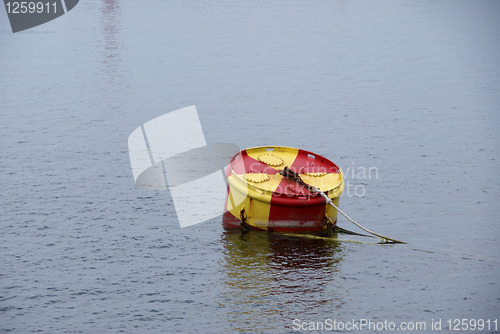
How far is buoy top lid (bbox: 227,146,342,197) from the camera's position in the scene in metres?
30.5

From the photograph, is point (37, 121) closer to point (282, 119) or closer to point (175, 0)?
point (282, 119)

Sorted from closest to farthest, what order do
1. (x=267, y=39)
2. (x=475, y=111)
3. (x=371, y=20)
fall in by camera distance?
(x=475, y=111), (x=267, y=39), (x=371, y=20)

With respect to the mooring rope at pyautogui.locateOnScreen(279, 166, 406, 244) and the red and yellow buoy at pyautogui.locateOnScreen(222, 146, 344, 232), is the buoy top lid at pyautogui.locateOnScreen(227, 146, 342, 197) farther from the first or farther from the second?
the mooring rope at pyautogui.locateOnScreen(279, 166, 406, 244)

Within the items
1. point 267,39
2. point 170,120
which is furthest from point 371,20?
point 170,120

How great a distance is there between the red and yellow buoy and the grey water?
100 cm

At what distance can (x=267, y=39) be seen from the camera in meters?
90.9

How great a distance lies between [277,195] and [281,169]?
9.42ft

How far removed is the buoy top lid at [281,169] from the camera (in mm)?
30547

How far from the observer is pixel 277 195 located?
29.8 m

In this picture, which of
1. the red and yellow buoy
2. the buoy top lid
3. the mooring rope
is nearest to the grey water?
the mooring rope

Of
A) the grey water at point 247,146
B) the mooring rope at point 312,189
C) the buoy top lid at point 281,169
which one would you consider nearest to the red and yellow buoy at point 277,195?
the buoy top lid at point 281,169

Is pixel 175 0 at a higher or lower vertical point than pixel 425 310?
higher

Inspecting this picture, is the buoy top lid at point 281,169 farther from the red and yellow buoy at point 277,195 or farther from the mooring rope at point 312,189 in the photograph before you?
Answer: the mooring rope at point 312,189

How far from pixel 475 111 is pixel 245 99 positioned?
20756 mm
